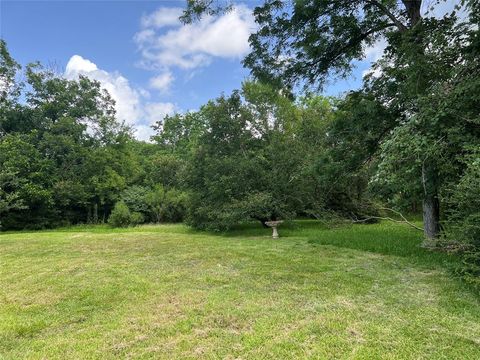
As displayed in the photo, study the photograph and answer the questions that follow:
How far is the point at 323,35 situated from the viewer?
6.73 meters

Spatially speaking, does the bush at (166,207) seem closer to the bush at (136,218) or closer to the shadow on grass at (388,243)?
the bush at (136,218)

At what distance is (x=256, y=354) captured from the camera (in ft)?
7.78

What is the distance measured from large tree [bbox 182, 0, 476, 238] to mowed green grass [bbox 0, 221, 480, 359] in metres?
2.74

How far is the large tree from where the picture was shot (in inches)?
248

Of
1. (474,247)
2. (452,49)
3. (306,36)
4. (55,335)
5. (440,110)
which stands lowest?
(55,335)

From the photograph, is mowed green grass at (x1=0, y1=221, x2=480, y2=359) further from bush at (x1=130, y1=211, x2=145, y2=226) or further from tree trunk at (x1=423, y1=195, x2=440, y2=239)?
bush at (x1=130, y1=211, x2=145, y2=226)

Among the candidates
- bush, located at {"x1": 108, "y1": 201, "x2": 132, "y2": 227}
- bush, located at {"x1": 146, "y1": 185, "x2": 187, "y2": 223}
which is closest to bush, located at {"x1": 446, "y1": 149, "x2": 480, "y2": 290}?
bush, located at {"x1": 146, "y1": 185, "x2": 187, "y2": 223}

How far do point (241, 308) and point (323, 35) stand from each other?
19.2ft

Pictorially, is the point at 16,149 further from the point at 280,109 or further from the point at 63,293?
the point at 63,293

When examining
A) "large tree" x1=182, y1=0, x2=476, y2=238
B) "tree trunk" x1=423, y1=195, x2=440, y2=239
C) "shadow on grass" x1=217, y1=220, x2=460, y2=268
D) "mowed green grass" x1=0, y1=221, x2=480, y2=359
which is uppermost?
"large tree" x1=182, y1=0, x2=476, y2=238

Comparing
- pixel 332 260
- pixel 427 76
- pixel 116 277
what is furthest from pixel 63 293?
pixel 427 76

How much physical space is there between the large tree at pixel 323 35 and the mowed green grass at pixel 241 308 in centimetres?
274

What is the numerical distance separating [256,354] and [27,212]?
1909cm

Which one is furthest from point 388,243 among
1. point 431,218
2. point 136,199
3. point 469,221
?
point 136,199
